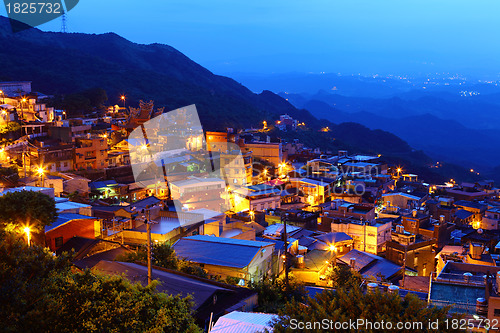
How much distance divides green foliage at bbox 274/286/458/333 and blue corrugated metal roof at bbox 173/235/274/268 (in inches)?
185

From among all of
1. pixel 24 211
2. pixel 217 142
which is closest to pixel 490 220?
pixel 217 142

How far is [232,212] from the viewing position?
63.9 ft

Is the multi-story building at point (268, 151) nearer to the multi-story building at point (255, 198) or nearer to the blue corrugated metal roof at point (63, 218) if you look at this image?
the multi-story building at point (255, 198)

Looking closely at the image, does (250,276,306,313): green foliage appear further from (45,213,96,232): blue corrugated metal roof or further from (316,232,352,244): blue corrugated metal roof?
(45,213,96,232): blue corrugated metal roof

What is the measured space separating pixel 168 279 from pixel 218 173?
625 inches

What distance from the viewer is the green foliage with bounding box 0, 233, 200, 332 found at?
4742mm

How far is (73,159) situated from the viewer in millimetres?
20812

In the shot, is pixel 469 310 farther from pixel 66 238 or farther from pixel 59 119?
pixel 59 119

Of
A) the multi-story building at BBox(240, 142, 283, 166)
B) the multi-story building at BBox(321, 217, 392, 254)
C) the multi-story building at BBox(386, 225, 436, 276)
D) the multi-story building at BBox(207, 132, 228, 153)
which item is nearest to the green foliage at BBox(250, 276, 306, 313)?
the multi-story building at BBox(386, 225, 436, 276)

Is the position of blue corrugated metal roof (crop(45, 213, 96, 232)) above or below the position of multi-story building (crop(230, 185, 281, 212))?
above

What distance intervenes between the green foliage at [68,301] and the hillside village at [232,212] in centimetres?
133

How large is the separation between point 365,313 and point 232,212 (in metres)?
14.8

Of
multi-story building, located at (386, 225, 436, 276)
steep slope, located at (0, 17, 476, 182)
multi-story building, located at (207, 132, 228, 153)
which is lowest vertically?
multi-story building, located at (386, 225, 436, 276)

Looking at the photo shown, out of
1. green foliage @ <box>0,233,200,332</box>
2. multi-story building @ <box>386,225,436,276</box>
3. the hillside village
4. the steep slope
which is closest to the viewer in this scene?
green foliage @ <box>0,233,200,332</box>
